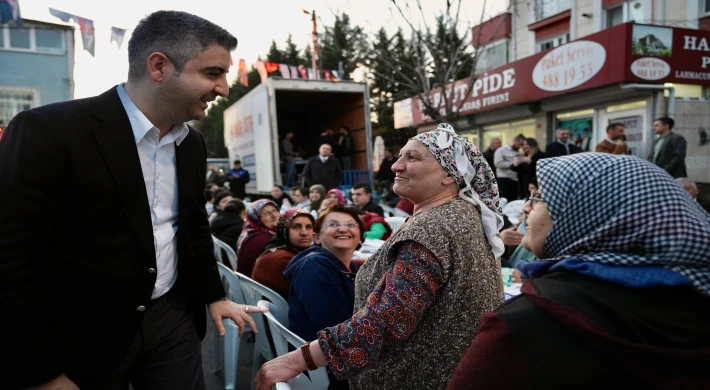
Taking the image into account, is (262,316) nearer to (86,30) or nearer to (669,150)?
(669,150)

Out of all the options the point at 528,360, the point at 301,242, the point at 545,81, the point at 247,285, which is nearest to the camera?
the point at 528,360

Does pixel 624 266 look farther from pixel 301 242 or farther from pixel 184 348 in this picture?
pixel 301 242

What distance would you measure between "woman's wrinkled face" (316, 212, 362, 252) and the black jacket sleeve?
1.63 metres

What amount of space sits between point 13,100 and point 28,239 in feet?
37.5

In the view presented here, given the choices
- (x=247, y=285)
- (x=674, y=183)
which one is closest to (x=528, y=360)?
(x=674, y=183)

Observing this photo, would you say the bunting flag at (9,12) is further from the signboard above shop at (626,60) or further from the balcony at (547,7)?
the balcony at (547,7)

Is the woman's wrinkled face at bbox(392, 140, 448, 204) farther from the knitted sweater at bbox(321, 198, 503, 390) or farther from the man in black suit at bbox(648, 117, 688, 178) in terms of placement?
→ the man in black suit at bbox(648, 117, 688, 178)

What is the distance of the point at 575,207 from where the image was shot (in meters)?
0.99

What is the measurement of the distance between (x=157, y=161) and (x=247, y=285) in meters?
1.74

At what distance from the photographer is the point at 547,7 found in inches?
611

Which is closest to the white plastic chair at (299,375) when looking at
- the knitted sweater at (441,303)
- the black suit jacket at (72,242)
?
the knitted sweater at (441,303)

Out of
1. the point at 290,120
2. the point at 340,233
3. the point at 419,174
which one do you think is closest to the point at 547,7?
the point at 290,120

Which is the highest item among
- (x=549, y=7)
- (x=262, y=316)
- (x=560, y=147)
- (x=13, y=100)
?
(x=549, y=7)

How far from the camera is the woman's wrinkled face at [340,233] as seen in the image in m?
2.76
